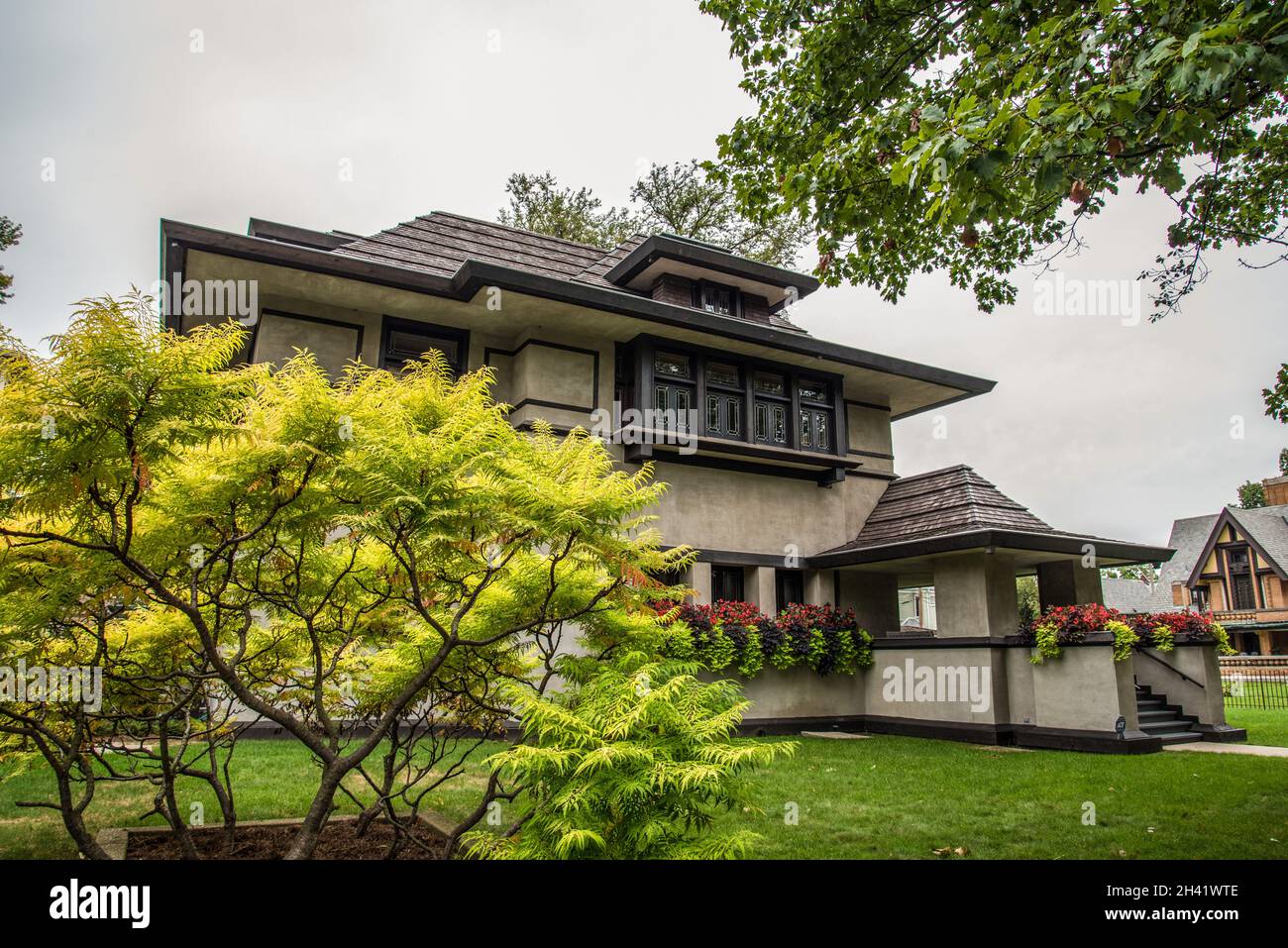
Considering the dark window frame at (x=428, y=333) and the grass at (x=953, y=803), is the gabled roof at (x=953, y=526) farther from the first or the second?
the dark window frame at (x=428, y=333)

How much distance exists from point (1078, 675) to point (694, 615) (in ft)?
21.2

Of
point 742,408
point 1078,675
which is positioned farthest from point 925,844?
point 742,408

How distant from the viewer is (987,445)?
77.3 meters

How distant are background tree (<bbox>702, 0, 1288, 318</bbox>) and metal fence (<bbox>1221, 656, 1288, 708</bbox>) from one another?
18.1 meters

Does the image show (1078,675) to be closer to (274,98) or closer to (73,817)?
(73,817)

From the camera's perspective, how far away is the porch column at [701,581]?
46.4 ft

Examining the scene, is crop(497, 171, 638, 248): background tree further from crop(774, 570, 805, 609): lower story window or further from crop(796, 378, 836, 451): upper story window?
crop(774, 570, 805, 609): lower story window

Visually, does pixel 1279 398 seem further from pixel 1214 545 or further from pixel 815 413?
pixel 1214 545

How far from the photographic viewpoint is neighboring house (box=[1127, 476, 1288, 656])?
39.1 m

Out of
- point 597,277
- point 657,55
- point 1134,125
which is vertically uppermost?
point 657,55

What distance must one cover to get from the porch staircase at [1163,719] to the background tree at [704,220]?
1729cm

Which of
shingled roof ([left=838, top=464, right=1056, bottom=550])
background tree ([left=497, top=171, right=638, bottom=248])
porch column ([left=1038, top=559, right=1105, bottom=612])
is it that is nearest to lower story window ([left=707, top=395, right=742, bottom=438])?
shingled roof ([left=838, top=464, right=1056, bottom=550])

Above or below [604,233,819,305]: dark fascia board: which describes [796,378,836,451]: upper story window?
below
